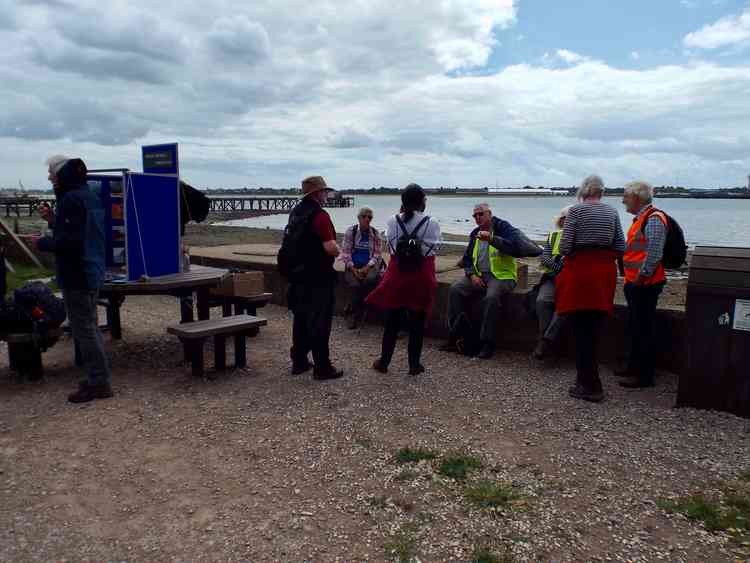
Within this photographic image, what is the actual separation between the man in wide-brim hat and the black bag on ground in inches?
78.8

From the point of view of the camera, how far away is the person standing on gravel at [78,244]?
4184mm

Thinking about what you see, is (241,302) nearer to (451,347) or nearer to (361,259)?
(361,259)

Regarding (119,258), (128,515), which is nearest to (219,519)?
(128,515)

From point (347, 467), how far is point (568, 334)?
3.07 meters

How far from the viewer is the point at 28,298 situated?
4973 mm

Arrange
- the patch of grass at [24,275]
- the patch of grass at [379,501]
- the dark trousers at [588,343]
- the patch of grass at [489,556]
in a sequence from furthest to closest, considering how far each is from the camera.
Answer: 1. the patch of grass at [24,275]
2. the dark trousers at [588,343]
3. the patch of grass at [379,501]
4. the patch of grass at [489,556]

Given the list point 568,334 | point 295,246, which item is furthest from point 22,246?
point 568,334

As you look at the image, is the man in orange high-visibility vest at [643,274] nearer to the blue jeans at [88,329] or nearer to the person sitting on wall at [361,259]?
the person sitting on wall at [361,259]

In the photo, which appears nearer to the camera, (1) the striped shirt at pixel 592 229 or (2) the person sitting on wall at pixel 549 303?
(1) the striped shirt at pixel 592 229

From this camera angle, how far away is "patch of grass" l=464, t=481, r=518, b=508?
311 cm

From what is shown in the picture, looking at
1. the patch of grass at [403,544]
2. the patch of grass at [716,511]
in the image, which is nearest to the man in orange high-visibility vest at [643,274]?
the patch of grass at [716,511]

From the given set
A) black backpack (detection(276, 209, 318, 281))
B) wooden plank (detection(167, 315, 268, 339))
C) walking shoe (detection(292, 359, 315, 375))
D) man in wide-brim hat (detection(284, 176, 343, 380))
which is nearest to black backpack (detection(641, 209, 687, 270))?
man in wide-brim hat (detection(284, 176, 343, 380))

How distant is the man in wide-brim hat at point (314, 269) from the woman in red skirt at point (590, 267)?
6.18 feet

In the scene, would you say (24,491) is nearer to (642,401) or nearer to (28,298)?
(28,298)
